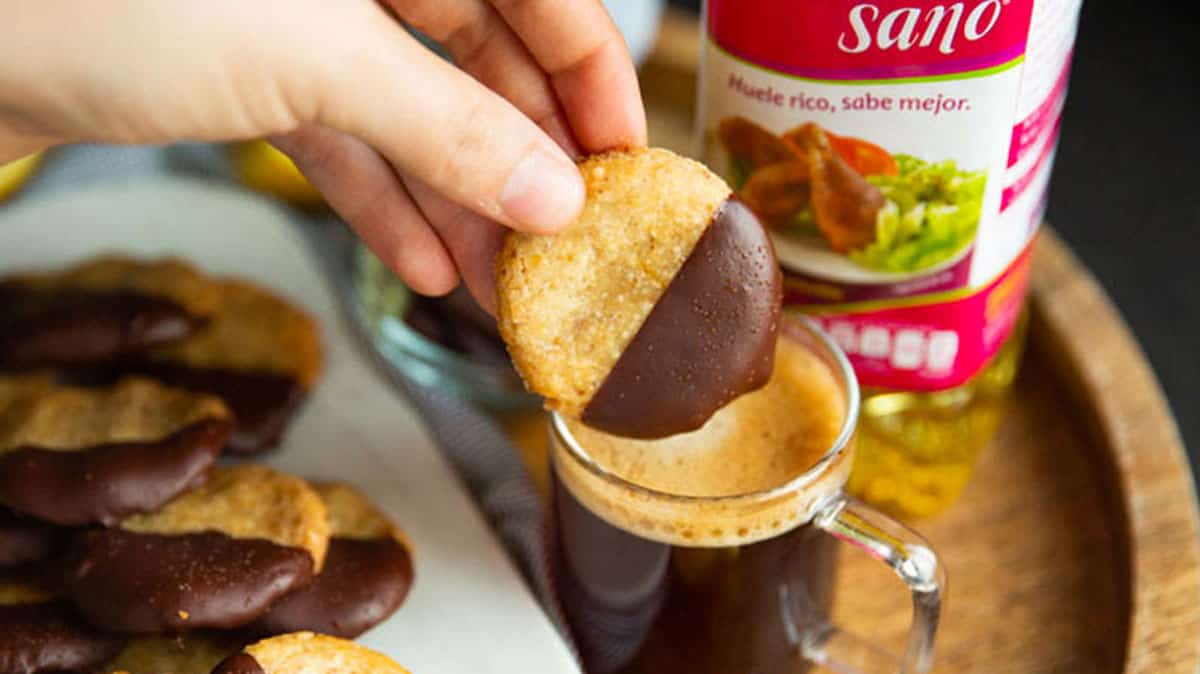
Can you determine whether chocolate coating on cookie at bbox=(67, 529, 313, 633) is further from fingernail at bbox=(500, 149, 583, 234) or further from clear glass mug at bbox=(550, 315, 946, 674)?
fingernail at bbox=(500, 149, 583, 234)

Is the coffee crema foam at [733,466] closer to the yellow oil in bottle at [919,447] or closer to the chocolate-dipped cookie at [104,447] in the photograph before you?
the yellow oil in bottle at [919,447]

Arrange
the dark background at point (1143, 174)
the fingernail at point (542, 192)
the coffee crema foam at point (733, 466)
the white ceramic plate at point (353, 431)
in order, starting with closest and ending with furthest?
1. the fingernail at point (542, 192)
2. the coffee crema foam at point (733, 466)
3. the white ceramic plate at point (353, 431)
4. the dark background at point (1143, 174)

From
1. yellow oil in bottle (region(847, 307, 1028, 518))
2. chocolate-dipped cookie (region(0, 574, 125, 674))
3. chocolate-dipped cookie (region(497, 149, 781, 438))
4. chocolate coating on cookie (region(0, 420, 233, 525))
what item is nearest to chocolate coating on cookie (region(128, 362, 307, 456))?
chocolate coating on cookie (region(0, 420, 233, 525))

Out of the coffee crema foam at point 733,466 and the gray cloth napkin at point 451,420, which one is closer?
the coffee crema foam at point 733,466

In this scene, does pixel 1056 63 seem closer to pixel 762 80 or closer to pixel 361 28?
pixel 762 80

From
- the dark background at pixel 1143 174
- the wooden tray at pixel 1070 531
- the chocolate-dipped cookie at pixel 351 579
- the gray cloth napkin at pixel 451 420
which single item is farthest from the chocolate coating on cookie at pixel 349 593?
the dark background at pixel 1143 174

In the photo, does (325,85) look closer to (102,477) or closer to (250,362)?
(102,477)

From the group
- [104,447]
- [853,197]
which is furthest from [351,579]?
[853,197]
